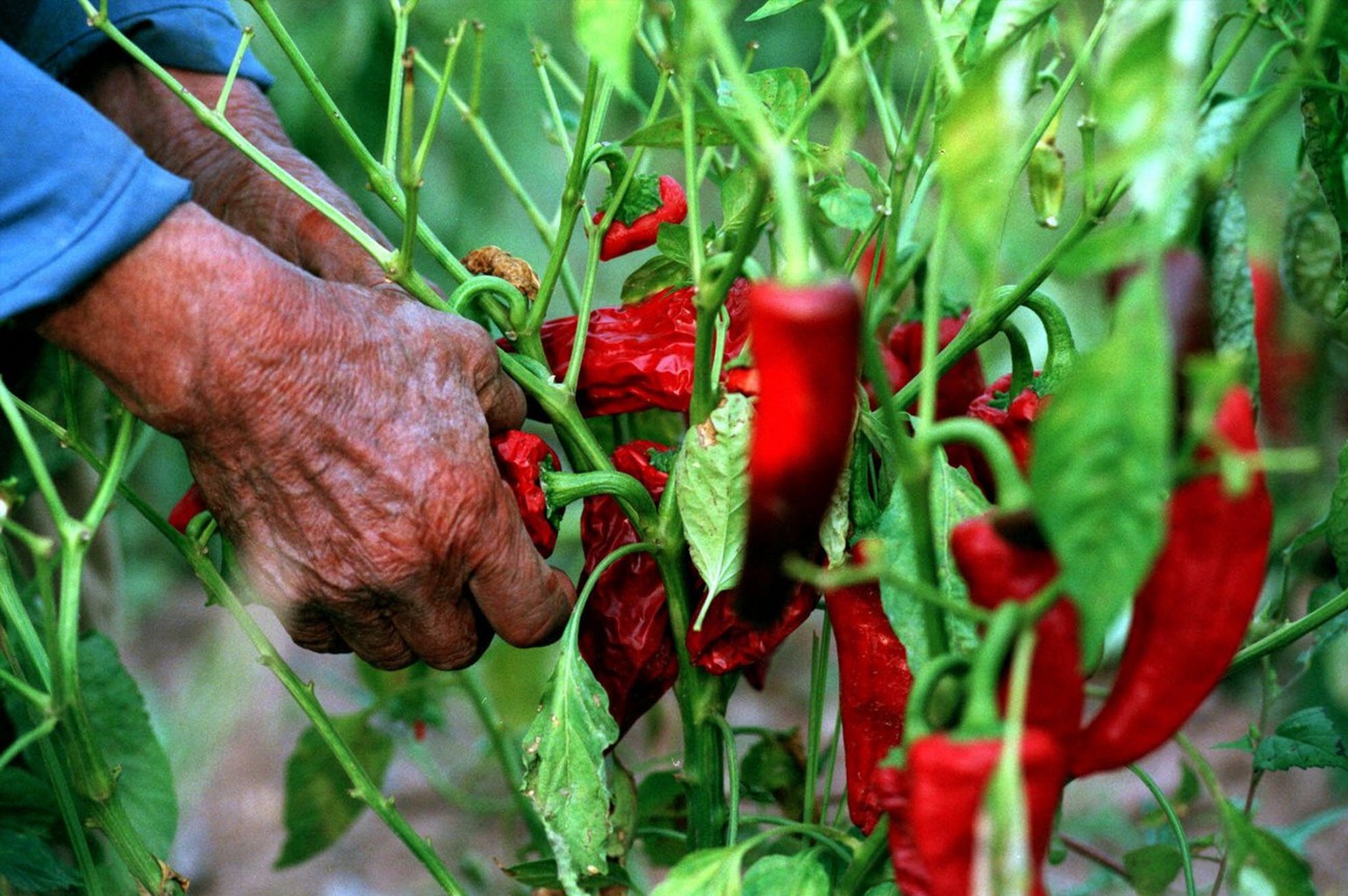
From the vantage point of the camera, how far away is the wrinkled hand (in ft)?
2.48

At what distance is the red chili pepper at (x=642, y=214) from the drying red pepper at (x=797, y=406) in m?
0.39

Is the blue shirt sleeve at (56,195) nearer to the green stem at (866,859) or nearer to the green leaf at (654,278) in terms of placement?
the green leaf at (654,278)

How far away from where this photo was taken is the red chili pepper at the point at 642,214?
884 mm

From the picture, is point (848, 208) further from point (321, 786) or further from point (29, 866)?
point (321, 786)

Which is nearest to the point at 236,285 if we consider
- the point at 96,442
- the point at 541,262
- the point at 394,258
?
the point at 394,258

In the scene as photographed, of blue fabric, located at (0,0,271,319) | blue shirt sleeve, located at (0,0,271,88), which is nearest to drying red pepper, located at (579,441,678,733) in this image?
blue fabric, located at (0,0,271,319)

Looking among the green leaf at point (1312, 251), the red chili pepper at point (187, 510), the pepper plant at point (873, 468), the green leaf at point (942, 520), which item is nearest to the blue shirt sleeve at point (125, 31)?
the pepper plant at point (873, 468)

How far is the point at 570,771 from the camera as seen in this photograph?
0.76 meters

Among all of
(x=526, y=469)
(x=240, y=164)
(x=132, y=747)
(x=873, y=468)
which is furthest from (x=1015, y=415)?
(x=132, y=747)

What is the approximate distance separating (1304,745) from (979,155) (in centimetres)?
62

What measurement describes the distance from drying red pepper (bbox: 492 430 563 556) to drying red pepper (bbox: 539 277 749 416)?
0.07m

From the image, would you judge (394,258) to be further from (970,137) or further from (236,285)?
(970,137)

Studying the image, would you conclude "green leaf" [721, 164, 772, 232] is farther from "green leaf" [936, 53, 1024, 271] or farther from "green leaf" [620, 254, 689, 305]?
"green leaf" [936, 53, 1024, 271]

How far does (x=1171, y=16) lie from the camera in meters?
0.42
